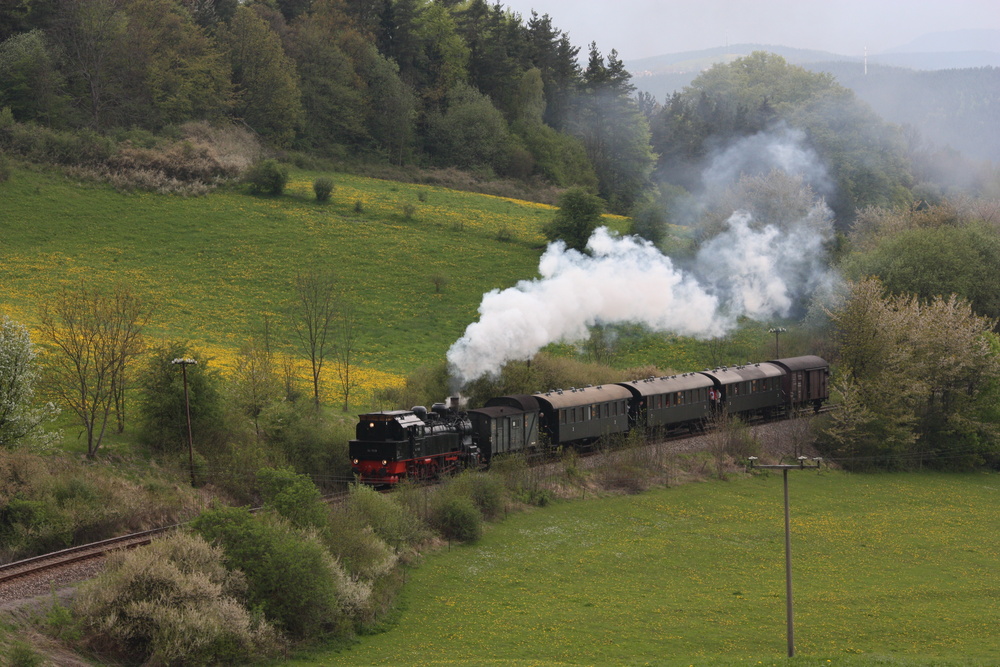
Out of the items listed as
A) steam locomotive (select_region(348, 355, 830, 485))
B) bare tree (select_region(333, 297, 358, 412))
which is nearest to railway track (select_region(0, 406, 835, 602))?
steam locomotive (select_region(348, 355, 830, 485))

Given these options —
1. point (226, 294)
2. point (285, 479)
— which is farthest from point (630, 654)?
point (226, 294)

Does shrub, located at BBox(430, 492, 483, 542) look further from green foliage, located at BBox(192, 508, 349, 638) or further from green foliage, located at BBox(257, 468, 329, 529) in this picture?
green foliage, located at BBox(192, 508, 349, 638)

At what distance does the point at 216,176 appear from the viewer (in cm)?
8825

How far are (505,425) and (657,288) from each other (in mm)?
16524

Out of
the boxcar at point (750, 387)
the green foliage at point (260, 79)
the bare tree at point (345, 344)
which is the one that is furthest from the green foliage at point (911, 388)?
the green foliage at point (260, 79)

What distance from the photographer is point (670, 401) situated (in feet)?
171

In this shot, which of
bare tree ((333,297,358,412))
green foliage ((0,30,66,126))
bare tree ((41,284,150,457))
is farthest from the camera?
green foliage ((0,30,66,126))

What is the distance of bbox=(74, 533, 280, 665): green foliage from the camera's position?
79.8 ft

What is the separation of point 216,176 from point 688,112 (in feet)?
260

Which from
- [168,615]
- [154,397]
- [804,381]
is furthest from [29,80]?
[168,615]

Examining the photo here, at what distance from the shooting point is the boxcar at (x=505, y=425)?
41969 mm

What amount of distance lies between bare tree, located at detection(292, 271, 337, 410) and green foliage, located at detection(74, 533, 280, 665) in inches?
929

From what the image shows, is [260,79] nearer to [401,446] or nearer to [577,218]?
[577,218]

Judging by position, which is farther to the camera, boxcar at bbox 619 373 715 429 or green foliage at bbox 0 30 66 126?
green foliage at bbox 0 30 66 126
